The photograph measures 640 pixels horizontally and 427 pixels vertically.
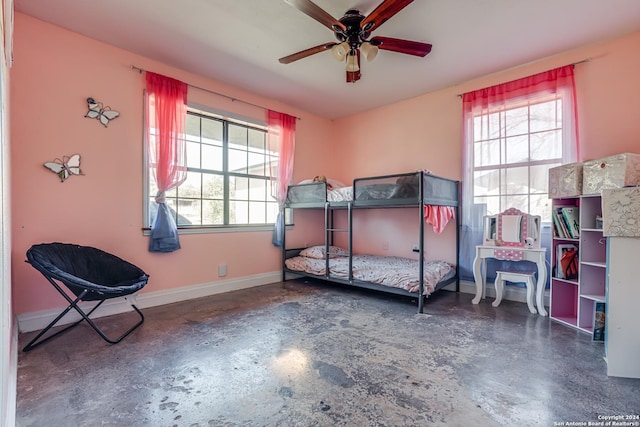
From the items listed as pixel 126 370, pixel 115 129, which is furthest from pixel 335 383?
pixel 115 129

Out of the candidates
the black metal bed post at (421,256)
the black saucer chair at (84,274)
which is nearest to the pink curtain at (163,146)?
the black saucer chair at (84,274)

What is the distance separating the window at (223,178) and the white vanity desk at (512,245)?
283cm

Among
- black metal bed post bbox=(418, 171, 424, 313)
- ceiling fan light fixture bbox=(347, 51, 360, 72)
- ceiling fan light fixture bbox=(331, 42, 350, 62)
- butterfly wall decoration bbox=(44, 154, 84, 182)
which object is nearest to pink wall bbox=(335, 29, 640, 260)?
black metal bed post bbox=(418, 171, 424, 313)

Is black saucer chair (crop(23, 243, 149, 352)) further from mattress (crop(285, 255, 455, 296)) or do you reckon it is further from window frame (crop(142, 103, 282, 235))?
mattress (crop(285, 255, 455, 296))

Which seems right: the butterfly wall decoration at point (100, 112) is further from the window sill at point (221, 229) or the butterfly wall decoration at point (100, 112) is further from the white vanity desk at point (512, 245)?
the white vanity desk at point (512, 245)

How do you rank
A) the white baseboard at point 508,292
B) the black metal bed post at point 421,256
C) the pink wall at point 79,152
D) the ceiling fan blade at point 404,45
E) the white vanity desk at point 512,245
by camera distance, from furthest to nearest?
the white baseboard at point 508,292 → the black metal bed post at point 421,256 → the white vanity desk at point 512,245 → the pink wall at point 79,152 → the ceiling fan blade at point 404,45

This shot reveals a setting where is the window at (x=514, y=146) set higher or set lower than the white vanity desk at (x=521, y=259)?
higher

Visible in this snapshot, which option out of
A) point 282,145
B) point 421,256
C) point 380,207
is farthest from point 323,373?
point 282,145

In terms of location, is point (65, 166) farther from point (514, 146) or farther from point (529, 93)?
point (529, 93)

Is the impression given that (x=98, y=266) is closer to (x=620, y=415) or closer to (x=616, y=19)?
(x=620, y=415)

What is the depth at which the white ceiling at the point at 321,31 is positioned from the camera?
2.42 metres

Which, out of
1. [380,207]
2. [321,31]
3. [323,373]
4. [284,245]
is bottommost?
[323,373]

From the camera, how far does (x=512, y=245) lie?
3.19 metres

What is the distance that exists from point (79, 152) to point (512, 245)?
450 centimetres
